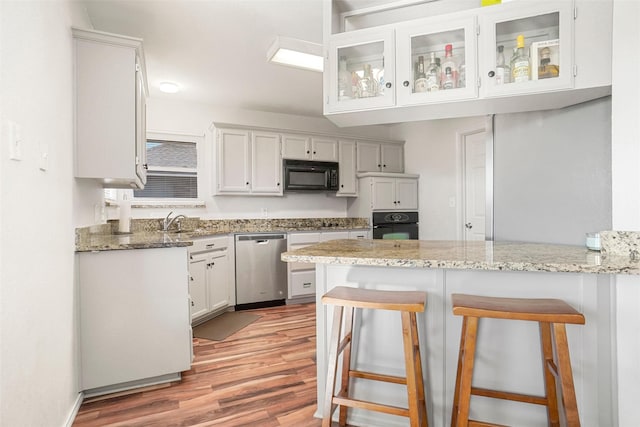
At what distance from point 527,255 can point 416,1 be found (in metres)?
1.54

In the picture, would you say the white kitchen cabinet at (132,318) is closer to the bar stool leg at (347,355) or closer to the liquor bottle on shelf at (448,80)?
the bar stool leg at (347,355)

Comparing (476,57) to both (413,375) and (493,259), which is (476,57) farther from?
(413,375)

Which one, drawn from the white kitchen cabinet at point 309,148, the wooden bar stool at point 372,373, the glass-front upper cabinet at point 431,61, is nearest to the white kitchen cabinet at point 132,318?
the wooden bar stool at point 372,373

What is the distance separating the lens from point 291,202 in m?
4.71

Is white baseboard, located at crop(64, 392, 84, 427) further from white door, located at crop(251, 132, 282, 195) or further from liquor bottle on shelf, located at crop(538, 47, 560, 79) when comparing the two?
liquor bottle on shelf, located at crop(538, 47, 560, 79)

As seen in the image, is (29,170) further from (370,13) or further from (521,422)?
(521,422)

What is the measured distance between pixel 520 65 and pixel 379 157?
10.7 feet

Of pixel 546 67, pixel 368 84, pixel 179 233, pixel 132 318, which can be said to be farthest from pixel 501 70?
pixel 179 233

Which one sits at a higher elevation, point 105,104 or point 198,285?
point 105,104

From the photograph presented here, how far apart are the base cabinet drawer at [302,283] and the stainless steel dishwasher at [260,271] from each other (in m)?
0.11

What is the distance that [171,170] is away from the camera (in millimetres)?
4148

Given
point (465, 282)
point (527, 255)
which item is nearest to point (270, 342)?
point (465, 282)

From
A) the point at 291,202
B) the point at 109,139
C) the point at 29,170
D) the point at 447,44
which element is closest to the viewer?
the point at 29,170

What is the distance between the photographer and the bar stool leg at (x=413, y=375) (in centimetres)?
136
